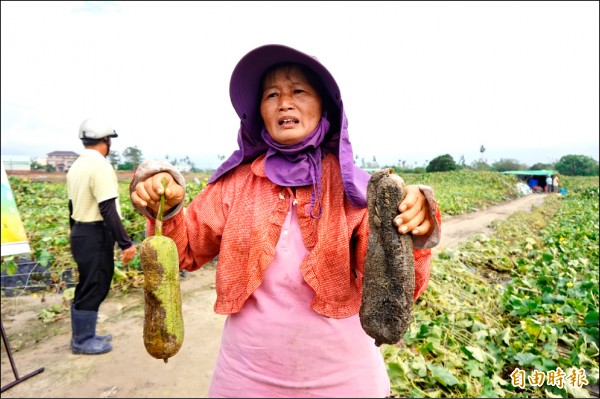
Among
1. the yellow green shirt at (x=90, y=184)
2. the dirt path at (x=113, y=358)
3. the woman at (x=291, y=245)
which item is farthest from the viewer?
the yellow green shirt at (x=90, y=184)

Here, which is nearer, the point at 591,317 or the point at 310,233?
the point at 310,233

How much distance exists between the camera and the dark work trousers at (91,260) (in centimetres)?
371

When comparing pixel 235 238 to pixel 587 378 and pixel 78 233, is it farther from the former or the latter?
pixel 587 378

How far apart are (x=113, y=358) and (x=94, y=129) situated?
2.26 m

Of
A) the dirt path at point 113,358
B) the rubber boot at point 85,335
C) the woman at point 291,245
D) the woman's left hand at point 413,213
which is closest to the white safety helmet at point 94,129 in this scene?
the rubber boot at point 85,335

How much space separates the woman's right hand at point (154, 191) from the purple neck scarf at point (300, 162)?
420 mm

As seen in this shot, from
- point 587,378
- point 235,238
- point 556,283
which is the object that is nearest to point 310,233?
point 235,238

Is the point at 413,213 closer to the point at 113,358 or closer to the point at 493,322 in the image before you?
the point at 113,358

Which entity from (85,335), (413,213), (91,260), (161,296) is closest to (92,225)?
(91,260)

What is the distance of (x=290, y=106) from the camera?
5.31ft

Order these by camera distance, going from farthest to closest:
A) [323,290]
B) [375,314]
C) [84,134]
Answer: [84,134] < [323,290] < [375,314]

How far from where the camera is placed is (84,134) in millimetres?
3689

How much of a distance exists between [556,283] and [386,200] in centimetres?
564

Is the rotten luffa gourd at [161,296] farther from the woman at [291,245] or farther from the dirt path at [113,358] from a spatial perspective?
the dirt path at [113,358]
